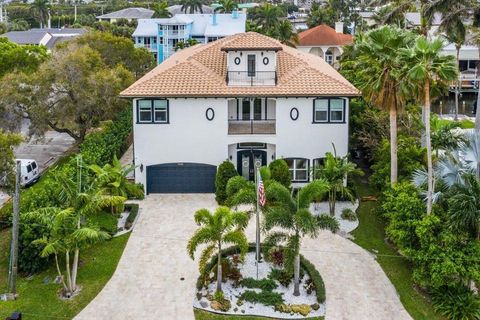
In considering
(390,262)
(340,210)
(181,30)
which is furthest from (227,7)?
(390,262)

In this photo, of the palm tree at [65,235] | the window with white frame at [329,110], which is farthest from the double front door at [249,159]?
the palm tree at [65,235]

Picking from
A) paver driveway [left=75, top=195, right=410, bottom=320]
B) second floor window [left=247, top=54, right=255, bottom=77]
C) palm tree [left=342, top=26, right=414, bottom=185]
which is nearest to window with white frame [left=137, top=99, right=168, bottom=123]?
second floor window [left=247, top=54, right=255, bottom=77]

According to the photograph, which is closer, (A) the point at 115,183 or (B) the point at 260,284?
(B) the point at 260,284

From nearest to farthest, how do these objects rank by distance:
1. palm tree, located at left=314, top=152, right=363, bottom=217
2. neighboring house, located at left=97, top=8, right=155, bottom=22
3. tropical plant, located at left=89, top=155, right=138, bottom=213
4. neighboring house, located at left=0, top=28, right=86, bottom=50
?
palm tree, located at left=314, top=152, right=363, bottom=217 < tropical plant, located at left=89, top=155, right=138, bottom=213 < neighboring house, located at left=0, top=28, right=86, bottom=50 < neighboring house, located at left=97, top=8, right=155, bottom=22

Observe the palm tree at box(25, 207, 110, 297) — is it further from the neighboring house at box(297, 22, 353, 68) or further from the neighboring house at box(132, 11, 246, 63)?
the neighboring house at box(297, 22, 353, 68)

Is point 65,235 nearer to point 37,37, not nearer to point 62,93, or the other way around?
point 62,93

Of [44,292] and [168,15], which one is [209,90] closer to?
[44,292]
